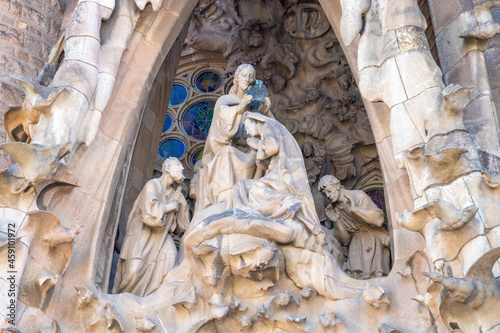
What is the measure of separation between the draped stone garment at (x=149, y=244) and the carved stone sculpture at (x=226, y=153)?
0.30 metres

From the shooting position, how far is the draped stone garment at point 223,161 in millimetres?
8585

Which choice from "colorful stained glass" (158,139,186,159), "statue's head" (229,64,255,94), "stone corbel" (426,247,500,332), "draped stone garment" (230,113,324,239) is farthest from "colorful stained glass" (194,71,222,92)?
"stone corbel" (426,247,500,332)

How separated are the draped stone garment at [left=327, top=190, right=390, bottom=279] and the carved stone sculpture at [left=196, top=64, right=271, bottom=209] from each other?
937mm

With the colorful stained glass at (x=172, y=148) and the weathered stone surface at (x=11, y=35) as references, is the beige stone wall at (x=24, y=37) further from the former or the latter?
the colorful stained glass at (x=172, y=148)

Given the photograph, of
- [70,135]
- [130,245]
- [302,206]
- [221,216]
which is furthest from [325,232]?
[70,135]

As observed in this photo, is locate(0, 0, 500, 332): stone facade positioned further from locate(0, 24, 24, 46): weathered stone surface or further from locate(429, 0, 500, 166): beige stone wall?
locate(0, 24, 24, 46): weathered stone surface

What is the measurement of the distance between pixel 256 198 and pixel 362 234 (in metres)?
1.25

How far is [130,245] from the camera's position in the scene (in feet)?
28.1

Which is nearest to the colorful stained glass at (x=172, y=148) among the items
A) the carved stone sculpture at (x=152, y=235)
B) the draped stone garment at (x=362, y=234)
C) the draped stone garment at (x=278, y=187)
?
the carved stone sculpture at (x=152, y=235)

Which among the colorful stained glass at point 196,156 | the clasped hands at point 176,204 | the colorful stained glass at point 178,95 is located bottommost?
the clasped hands at point 176,204

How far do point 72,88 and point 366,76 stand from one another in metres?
2.44

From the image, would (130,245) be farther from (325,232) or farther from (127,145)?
(325,232)

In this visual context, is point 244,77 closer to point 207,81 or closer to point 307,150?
point 307,150

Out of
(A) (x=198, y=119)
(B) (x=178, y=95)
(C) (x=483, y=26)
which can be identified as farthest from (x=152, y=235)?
(B) (x=178, y=95)
